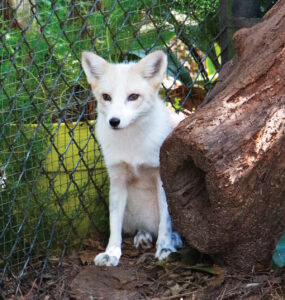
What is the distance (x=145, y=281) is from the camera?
11.3ft

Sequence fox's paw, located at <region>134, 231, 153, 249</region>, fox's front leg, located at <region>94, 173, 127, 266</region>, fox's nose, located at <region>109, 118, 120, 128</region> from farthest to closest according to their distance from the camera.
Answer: fox's paw, located at <region>134, 231, 153, 249</region> → fox's front leg, located at <region>94, 173, 127, 266</region> → fox's nose, located at <region>109, 118, 120, 128</region>

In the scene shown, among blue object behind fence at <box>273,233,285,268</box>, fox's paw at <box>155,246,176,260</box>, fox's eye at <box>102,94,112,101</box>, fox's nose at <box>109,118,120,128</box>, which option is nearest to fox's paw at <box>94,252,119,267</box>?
fox's paw at <box>155,246,176,260</box>

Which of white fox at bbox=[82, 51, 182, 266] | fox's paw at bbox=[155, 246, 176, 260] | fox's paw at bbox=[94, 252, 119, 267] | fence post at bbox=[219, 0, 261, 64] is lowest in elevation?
fox's paw at bbox=[94, 252, 119, 267]

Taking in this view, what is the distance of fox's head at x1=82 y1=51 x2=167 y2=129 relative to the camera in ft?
11.9

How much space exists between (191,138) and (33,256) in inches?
68.2

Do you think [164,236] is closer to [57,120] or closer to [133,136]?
[133,136]

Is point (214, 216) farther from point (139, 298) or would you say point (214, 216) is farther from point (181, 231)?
point (139, 298)

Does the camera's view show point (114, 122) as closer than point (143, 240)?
Yes

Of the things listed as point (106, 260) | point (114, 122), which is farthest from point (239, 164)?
point (106, 260)

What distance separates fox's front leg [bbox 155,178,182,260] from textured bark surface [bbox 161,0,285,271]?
523 millimetres

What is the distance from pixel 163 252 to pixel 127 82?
1.21 meters

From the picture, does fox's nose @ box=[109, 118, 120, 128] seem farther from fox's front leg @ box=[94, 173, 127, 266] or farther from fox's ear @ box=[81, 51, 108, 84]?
fox's front leg @ box=[94, 173, 127, 266]

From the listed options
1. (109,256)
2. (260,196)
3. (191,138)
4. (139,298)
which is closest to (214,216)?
(260,196)

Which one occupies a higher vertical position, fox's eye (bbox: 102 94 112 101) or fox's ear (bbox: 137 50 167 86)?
fox's ear (bbox: 137 50 167 86)
